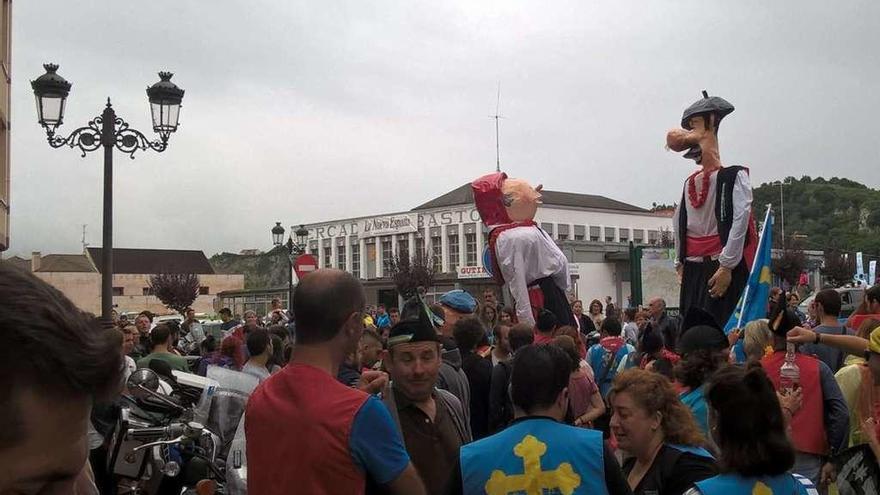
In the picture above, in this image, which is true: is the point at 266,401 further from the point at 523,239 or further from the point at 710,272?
the point at 523,239

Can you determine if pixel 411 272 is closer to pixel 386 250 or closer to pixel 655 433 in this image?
pixel 386 250

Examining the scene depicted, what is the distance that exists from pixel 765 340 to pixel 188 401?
380 cm

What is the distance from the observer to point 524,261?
10.3 m

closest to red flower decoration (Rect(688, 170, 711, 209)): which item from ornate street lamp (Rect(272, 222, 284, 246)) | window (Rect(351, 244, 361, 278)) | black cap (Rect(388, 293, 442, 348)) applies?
black cap (Rect(388, 293, 442, 348))

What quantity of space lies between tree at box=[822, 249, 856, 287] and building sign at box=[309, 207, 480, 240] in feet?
123

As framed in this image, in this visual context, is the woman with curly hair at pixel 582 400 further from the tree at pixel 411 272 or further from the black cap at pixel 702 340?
the tree at pixel 411 272

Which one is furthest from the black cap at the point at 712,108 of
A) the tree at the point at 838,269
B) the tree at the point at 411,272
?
the tree at the point at 411,272

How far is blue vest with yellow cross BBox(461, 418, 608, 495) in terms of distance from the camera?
3.35 m

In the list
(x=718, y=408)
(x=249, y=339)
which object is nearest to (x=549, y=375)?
(x=718, y=408)

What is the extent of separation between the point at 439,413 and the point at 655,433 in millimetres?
1024

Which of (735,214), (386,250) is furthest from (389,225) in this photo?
(735,214)

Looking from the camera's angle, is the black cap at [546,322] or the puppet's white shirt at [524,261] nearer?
the black cap at [546,322]

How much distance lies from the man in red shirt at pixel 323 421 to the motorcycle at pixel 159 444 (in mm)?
2299

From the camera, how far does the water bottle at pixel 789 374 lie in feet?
16.7
